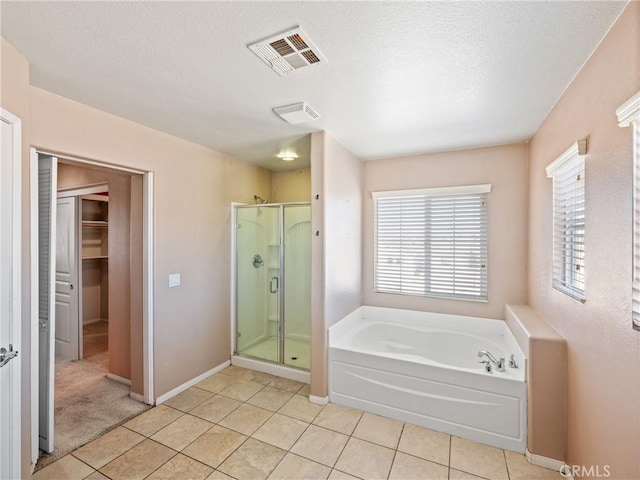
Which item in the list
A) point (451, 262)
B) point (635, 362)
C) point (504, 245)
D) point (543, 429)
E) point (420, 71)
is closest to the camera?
point (635, 362)

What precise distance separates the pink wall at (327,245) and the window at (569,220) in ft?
5.82

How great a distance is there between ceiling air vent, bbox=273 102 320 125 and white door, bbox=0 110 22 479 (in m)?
1.53

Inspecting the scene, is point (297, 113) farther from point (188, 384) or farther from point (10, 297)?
point (188, 384)

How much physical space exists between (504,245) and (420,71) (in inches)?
87.6

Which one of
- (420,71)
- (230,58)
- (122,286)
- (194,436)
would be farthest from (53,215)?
(420,71)

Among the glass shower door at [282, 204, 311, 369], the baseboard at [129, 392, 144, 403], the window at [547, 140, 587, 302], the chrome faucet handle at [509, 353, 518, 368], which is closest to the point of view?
the window at [547, 140, 587, 302]

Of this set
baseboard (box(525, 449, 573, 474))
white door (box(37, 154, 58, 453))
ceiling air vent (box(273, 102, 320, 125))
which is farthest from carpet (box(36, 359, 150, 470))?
baseboard (box(525, 449, 573, 474))

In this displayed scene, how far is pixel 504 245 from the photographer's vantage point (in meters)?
3.14

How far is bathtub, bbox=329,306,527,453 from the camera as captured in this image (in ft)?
7.20

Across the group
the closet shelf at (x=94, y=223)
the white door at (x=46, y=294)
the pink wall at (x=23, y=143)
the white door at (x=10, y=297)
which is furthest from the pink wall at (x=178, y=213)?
the closet shelf at (x=94, y=223)

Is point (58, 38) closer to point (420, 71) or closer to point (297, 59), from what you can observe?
point (297, 59)

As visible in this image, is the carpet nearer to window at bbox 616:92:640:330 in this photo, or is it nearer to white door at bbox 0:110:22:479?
white door at bbox 0:110:22:479

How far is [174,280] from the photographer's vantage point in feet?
9.49

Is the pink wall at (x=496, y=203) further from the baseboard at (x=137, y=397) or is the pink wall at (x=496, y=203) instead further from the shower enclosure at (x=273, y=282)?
the baseboard at (x=137, y=397)
